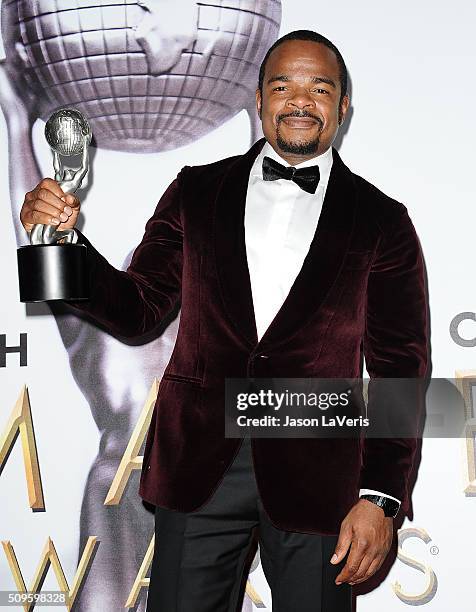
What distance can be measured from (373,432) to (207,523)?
40 centimetres

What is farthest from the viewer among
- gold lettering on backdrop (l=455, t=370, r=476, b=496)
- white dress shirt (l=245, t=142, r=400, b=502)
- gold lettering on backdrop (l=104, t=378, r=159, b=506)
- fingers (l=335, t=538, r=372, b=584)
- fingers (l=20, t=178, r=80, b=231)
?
gold lettering on backdrop (l=104, t=378, r=159, b=506)

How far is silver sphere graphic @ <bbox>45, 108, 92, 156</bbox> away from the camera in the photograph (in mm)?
1645

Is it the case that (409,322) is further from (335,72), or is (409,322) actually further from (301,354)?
(335,72)

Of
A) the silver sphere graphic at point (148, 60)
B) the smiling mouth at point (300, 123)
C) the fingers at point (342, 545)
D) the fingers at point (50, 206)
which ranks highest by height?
the silver sphere graphic at point (148, 60)

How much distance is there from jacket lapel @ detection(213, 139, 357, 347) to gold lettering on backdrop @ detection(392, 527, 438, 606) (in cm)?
105

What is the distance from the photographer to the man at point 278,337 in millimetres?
1774

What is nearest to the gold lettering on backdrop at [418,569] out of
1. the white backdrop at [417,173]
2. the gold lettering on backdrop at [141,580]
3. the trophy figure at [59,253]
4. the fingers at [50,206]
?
the white backdrop at [417,173]

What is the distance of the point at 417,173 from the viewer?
8.32ft

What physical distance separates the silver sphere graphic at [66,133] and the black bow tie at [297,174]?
47 cm

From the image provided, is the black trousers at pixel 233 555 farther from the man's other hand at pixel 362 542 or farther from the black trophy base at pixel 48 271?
the black trophy base at pixel 48 271

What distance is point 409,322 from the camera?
1.89m

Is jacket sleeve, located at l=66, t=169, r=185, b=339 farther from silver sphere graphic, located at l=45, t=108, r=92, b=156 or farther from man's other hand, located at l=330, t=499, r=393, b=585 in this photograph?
man's other hand, located at l=330, t=499, r=393, b=585

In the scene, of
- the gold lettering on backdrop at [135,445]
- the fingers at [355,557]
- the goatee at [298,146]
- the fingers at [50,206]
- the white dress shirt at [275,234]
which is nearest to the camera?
the fingers at [50,206]

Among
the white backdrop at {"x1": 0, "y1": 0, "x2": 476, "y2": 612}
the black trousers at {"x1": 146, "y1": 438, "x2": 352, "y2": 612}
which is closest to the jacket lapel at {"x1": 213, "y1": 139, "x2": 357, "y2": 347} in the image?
the black trousers at {"x1": 146, "y1": 438, "x2": 352, "y2": 612}
